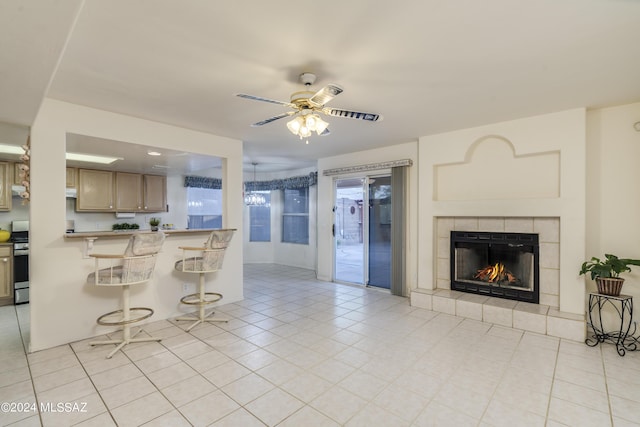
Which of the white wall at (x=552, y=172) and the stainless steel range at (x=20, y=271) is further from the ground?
the white wall at (x=552, y=172)

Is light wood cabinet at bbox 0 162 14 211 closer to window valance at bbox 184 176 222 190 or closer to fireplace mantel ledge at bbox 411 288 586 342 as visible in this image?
window valance at bbox 184 176 222 190

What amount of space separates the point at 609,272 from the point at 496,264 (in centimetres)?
119

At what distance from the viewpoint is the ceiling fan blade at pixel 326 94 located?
1995 millimetres

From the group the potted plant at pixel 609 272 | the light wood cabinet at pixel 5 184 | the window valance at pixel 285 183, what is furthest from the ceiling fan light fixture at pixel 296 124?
the light wood cabinet at pixel 5 184

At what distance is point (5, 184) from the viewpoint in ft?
14.9

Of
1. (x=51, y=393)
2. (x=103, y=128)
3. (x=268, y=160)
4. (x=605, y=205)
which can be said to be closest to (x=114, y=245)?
(x=103, y=128)

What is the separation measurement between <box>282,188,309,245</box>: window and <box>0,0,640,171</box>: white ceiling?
4.27 metres

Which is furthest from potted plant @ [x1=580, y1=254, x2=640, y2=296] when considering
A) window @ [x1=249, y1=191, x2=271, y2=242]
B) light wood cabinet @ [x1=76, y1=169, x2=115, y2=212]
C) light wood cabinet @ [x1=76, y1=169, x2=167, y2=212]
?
light wood cabinet @ [x1=76, y1=169, x2=115, y2=212]

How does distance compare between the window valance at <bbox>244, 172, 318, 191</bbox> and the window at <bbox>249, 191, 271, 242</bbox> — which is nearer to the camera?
the window valance at <bbox>244, 172, 318, 191</bbox>

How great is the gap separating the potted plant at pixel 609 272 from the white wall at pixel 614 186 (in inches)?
14.3

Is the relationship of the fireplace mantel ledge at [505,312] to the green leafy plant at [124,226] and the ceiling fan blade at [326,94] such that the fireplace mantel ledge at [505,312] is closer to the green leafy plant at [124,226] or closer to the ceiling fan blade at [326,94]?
the ceiling fan blade at [326,94]

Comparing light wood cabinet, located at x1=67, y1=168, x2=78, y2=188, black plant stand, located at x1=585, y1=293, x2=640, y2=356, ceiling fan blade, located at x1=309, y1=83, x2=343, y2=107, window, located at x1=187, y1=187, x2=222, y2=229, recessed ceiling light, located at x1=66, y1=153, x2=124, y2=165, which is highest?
recessed ceiling light, located at x1=66, y1=153, x2=124, y2=165

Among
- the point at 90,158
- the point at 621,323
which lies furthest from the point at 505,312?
the point at 90,158

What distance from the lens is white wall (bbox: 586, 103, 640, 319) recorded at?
10.3ft
